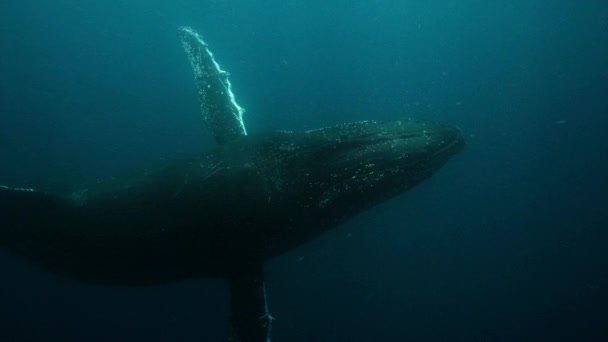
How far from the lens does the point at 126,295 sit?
19578 millimetres

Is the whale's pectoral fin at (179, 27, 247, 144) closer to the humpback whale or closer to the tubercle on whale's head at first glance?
the humpback whale

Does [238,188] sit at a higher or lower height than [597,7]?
lower

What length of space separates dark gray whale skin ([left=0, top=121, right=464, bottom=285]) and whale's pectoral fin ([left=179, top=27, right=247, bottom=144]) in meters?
1.15

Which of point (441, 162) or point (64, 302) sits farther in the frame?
point (64, 302)

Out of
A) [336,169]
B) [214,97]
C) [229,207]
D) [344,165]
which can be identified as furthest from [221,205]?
[214,97]

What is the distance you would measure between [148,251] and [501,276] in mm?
23598

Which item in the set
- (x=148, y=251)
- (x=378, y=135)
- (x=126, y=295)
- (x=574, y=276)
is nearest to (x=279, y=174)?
(x=378, y=135)

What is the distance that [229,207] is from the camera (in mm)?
5895

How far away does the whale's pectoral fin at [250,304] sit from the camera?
655 cm

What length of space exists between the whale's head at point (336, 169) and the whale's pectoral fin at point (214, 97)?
114 centimetres

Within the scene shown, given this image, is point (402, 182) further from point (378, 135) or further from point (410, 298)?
point (410, 298)

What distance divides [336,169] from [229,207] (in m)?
1.80

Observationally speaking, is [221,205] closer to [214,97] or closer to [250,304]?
[250,304]

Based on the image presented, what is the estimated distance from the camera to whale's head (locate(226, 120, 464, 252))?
6.01 m
